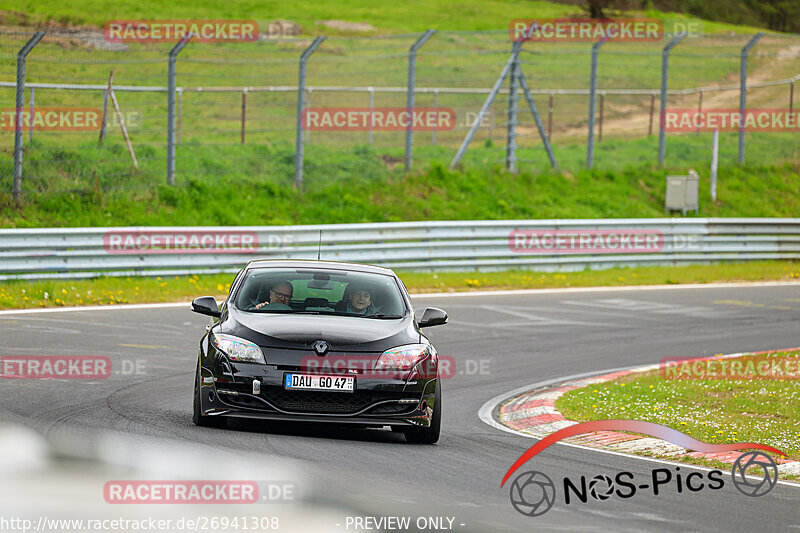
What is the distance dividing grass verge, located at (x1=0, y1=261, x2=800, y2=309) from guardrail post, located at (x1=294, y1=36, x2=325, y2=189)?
4.29m

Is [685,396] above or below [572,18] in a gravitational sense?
below

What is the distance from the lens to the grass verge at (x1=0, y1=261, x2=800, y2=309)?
17.4 meters

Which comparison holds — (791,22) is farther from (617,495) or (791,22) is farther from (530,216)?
(617,495)

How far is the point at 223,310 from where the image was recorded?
9.88 metres

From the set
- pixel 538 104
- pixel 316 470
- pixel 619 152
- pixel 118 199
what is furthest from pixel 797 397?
pixel 538 104

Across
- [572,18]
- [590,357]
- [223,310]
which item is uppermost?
[572,18]

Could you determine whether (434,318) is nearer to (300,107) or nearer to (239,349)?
(239,349)

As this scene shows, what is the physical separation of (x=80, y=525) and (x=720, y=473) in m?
4.49

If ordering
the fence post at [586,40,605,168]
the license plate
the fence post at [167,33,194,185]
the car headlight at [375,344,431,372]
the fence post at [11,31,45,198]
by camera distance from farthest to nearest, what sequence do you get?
1. the fence post at [586,40,605,168]
2. the fence post at [167,33,194,185]
3. the fence post at [11,31,45,198]
4. the car headlight at [375,344,431,372]
5. the license plate

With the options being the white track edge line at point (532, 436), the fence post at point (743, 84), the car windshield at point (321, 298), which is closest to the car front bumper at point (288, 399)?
the car windshield at point (321, 298)

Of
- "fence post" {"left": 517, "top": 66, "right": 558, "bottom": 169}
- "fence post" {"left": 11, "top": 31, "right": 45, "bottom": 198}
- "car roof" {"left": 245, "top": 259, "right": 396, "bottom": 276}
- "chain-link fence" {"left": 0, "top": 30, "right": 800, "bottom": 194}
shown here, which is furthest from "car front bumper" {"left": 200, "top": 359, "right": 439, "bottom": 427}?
"fence post" {"left": 517, "top": 66, "right": 558, "bottom": 169}

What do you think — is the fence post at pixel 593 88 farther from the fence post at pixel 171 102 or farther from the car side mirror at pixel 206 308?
the car side mirror at pixel 206 308

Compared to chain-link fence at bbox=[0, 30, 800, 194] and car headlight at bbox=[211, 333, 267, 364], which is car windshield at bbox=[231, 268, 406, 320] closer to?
car headlight at bbox=[211, 333, 267, 364]

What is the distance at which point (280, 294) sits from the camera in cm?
1009
